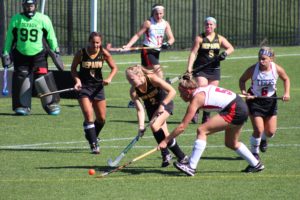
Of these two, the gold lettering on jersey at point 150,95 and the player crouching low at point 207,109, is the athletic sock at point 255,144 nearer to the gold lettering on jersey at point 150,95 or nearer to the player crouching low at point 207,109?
the player crouching low at point 207,109

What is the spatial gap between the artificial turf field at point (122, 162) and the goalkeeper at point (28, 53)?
0.32 meters

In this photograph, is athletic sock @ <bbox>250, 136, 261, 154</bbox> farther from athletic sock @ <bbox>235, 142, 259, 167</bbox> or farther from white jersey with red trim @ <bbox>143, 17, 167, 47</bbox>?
white jersey with red trim @ <bbox>143, 17, 167, 47</bbox>

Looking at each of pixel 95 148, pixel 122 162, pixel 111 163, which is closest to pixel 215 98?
pixel 111 163

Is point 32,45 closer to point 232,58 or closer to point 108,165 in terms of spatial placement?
point 108,165

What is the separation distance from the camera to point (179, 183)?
43.1 feet

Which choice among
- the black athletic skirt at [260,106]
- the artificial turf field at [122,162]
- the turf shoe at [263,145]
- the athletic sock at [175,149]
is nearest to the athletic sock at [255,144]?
the artificial turf field at [122,162]

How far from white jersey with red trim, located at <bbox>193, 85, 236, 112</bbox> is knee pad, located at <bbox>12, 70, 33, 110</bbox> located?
759cm

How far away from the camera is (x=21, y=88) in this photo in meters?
20.4

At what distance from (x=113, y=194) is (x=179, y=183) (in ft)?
3.50

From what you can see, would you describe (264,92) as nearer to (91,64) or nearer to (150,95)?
(150,95)

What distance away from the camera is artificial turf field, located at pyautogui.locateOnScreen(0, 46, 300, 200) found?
12.6 meters

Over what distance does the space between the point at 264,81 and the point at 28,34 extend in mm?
6053

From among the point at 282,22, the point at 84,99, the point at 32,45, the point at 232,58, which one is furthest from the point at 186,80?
the point at 282,22

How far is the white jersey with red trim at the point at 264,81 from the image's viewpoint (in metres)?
15.4
